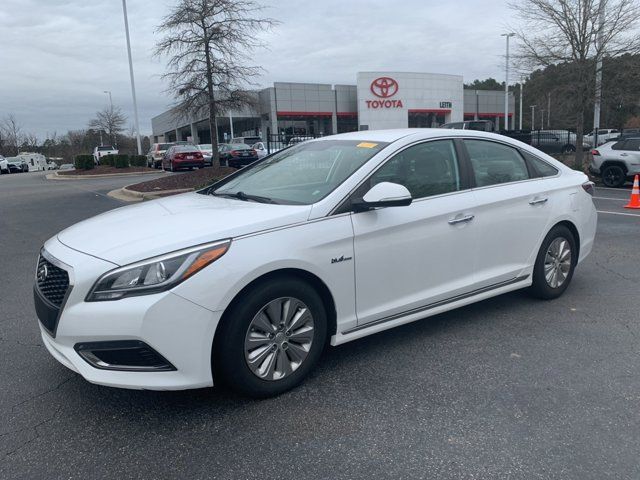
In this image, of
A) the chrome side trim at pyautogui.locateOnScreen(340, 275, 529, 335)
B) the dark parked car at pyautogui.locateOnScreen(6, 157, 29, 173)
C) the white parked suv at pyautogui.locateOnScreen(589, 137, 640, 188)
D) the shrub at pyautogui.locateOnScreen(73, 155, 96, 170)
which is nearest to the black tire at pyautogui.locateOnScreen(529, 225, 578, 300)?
the chrome side trim at pyautogui.locateOnScreen(340, 275, 529, 335)

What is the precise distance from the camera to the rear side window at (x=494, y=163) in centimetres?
461

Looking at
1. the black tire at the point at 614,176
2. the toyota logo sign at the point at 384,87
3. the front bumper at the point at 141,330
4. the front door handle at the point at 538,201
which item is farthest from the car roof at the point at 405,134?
the toyota logo sign at the point at 384,87

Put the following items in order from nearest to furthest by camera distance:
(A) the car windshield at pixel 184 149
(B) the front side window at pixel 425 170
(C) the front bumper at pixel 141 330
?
(C) the front bumper at pixel 141 330 → (B) the front side window at pixel 425 170 → (A) the car windshield at pixel 184 149

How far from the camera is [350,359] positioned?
4.03 metres

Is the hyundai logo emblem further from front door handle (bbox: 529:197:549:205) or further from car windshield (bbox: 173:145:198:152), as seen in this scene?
car windshield (bbox: 173:145:198:152)

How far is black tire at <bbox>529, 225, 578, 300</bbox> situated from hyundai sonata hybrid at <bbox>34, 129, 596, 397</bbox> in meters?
0.01

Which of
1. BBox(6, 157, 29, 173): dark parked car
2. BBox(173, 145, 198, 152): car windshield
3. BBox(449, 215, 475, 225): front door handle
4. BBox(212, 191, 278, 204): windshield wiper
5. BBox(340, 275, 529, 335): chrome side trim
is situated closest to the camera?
BBox(340, 275, 529, 335): chrome side trim

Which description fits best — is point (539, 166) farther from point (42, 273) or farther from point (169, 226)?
point (42, 273)

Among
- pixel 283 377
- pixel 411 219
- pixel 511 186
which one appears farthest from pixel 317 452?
pixel 511 186

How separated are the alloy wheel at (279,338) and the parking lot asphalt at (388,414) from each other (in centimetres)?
22

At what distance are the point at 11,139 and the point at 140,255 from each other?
84586mm

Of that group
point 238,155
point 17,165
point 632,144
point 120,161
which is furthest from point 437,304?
point 17,165

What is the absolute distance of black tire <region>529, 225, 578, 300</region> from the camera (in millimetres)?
4992

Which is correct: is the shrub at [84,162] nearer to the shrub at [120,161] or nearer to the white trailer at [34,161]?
the shrub at [120,161]
